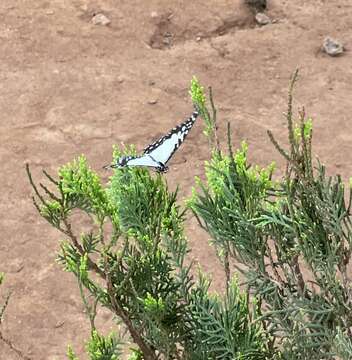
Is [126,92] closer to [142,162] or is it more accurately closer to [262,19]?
[262,19]

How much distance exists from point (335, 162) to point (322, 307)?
3.94 metres

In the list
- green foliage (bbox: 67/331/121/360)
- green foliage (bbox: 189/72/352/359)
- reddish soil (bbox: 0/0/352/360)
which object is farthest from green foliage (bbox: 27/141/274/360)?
reddish soil (bbox: 0/0/352/360)

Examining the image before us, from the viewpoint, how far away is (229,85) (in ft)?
21.8

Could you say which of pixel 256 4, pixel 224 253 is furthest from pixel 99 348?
pixel 256 4

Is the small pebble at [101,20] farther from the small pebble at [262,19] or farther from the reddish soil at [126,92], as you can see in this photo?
the small pebble at [262,19]

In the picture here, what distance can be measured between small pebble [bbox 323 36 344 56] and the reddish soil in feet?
0.27

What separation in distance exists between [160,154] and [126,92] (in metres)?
4.58

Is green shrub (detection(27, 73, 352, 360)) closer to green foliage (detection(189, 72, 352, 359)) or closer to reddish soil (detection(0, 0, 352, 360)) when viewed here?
green foliage (detection(189, 72, 352, 359))

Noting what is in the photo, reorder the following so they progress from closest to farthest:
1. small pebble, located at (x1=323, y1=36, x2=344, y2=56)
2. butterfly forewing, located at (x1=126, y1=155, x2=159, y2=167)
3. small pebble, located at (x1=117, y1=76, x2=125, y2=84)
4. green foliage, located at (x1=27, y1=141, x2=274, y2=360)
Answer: butterfly forewing, located at (x1=126, y1=155, x2=159, y2=167), green foliage, located at (x1=27, y1=141, x2=274, y2=360), small pebble, located at (x1=117, y1=76, x2=125, y2=84), small pebble, located at (x1=323, y1=36, x2=344, y2=56)

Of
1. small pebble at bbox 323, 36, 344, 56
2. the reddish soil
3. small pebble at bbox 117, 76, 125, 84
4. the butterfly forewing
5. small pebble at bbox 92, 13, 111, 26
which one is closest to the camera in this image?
the butterfly forewing

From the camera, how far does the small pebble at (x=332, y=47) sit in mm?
6895

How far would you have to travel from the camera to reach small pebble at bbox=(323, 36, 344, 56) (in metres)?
6.89

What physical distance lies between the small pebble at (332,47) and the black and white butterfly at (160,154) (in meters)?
5.14

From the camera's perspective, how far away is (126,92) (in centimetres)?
648
